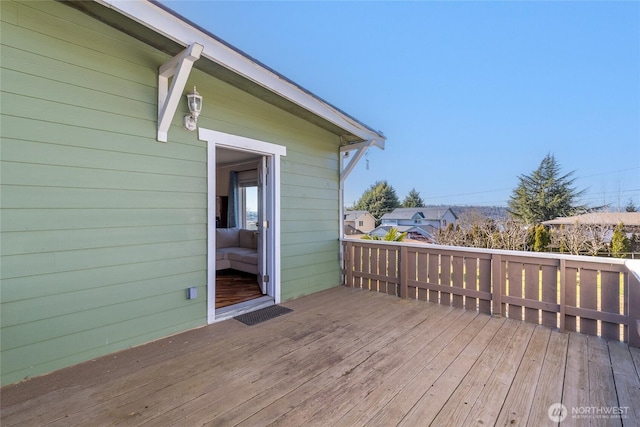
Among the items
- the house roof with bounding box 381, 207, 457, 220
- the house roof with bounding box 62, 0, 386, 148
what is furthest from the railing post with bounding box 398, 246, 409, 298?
the house roof with bounding box 381, 207, 457, 220

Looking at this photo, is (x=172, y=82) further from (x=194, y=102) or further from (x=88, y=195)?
(x=88, y=195)

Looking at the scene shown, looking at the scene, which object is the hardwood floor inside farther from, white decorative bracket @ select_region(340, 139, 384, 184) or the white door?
white decorative bracket @ select_region(340, 139, 384, 184)

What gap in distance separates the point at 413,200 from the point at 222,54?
31.2 meters

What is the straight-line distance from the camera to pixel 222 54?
2.47 m

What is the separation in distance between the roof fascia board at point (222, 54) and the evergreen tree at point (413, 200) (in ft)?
95.7

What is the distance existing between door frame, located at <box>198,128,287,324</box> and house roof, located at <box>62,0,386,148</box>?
1.90ft

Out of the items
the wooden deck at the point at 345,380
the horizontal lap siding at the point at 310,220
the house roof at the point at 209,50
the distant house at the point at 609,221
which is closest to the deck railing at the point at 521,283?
the wooden deck at the point at 345,380

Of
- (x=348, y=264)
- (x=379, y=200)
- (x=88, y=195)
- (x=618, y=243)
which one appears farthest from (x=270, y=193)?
(x=379, y=200)

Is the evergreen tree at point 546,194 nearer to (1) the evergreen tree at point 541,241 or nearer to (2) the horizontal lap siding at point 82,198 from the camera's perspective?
(1) the evergreen tree at point 541,241

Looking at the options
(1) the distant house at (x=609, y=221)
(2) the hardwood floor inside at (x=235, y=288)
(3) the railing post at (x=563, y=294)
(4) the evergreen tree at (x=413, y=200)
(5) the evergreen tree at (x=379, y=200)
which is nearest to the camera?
(3) the railing post at (x=563, y=294)

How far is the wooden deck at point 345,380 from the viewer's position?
1521 mm

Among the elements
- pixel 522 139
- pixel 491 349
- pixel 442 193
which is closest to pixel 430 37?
pixel 491 349

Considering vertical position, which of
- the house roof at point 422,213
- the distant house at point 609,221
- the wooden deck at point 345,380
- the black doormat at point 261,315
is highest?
the house roof at point 422,213

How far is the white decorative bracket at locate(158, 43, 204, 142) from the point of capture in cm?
224
